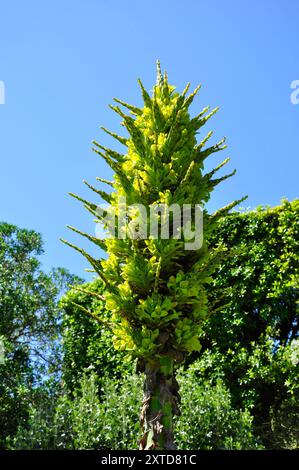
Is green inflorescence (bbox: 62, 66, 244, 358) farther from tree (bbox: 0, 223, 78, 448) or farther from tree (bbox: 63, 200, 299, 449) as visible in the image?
tree (bbox: 0, 223, 78, 448)

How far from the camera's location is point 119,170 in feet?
19.8

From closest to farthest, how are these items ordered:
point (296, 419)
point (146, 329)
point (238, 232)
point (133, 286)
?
1. point (146, 329)
2. point (133, 286)
3. point (296, 419)
4. point (238, 232)

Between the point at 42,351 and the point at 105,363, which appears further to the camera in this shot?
the point at 42,351

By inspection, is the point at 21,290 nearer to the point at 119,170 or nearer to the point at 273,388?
the point at 273,388

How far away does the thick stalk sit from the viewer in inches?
208

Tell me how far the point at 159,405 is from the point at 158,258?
61.5 inches

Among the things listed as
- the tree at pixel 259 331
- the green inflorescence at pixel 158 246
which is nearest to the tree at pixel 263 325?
the tree at pixel 259 331

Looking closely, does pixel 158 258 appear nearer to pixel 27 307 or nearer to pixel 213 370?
pixel 213 370

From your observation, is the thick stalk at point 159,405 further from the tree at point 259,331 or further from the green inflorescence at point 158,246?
the tree at point 259,331

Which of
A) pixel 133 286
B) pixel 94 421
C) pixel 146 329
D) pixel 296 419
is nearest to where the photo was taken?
pixel 146 329

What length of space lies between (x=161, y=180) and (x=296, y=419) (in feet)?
18.8

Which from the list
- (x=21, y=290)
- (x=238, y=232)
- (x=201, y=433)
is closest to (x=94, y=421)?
(x=201, y=433)
